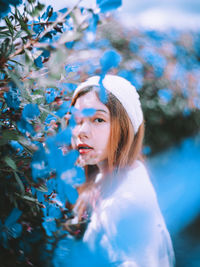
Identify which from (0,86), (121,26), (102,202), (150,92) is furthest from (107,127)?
(121,26)

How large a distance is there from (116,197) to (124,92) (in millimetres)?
449

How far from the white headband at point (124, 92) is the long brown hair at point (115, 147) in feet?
0.06

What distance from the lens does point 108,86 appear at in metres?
1.05

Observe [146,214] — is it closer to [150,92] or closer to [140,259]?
[140,259]

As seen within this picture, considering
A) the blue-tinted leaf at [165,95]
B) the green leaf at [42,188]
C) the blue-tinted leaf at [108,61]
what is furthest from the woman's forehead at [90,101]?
the blue-tinted leaf at [165,95]

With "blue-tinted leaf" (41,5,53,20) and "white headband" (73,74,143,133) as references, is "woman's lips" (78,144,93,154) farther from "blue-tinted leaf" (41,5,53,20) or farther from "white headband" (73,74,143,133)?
"blue-tinted leaf" (41,5,53,20)

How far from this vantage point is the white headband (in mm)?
1036

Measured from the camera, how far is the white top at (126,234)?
1.02 meters

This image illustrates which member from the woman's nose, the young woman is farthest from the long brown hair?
the woman's nose

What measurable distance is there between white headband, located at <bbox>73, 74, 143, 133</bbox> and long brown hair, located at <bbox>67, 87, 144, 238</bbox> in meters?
0.02

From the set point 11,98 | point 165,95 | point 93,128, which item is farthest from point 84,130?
point 165,95

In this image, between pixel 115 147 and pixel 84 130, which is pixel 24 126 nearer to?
pixel 84 130

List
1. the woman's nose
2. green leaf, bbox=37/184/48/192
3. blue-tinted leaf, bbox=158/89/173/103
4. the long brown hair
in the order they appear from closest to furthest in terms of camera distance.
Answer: green leaf, bbox=37/184/48/192 < the woman's nose < the long brown hair < blue-tinted leaf, bbox=158/89/173/103

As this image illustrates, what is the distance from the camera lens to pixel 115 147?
1172mm
